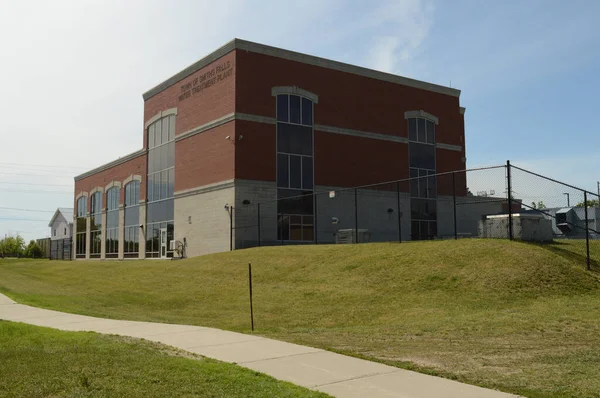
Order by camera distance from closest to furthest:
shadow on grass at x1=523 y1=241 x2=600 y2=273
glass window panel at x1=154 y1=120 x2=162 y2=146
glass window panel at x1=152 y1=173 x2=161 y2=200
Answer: shadow on grass at x1=523 y1=241 x2=600 y2=273 → glass window panel at x1=152 y1=173 x2=161 y2=200 → glass window panel at x1=154 y1=120 x2=162 y2=146

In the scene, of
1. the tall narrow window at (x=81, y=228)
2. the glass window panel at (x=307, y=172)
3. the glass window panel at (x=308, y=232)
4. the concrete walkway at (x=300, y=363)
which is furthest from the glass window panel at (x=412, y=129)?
the tall narrow window at (x=81, y=228)

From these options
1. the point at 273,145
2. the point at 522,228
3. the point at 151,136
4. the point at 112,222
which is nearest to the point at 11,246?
the point at 112,222

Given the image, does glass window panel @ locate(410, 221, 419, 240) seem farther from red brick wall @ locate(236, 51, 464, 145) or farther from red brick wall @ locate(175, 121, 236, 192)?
red brick wall @ locate(175, 121, 236, 192)

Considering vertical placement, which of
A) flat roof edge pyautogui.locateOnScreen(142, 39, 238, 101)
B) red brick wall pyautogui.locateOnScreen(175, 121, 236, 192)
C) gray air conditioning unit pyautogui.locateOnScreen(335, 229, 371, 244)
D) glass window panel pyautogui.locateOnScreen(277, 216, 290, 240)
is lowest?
gray air conditioning unit pyautogui.locateOnScreen(335, 229, 371, 244)

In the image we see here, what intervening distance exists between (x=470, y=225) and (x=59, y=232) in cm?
8517

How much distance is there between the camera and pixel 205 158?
39281 mm

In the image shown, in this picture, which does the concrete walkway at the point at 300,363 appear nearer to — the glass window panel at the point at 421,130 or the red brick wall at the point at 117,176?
the red brick wall at the point at 117,176

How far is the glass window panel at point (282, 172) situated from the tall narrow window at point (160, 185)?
32.1 feet

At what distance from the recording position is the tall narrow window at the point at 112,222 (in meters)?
53.6

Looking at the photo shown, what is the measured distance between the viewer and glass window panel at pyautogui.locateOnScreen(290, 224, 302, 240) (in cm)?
3694

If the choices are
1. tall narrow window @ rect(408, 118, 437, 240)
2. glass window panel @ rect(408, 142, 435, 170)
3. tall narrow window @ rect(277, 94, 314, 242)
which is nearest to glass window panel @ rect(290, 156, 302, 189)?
tall narrow window @ rect(277, 94, 314, 242)

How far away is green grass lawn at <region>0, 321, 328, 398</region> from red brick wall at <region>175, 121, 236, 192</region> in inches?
1103

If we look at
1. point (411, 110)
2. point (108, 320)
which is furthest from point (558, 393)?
point (411, 110)

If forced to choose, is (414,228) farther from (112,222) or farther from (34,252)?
(34,252)
